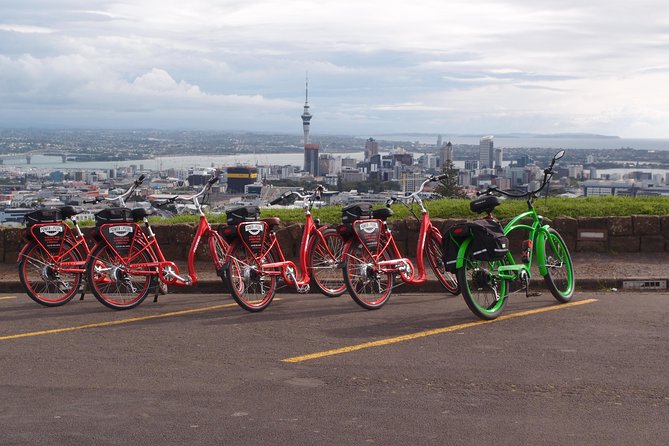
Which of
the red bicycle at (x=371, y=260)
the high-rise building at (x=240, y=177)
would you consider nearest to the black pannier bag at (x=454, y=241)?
the red bicycle at (x=371, y=260)

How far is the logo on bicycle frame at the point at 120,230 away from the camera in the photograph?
921cm

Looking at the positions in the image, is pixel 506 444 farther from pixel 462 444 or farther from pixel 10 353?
pixel 10 353

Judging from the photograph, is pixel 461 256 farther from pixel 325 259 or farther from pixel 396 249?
pixel 325 259

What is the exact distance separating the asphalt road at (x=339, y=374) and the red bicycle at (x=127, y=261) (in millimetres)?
230

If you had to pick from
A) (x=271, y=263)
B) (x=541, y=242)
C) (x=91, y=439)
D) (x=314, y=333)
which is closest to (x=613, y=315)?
(x=541, y=242)

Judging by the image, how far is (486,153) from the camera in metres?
24.3

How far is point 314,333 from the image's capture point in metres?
7.94

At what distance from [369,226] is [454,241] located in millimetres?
1177

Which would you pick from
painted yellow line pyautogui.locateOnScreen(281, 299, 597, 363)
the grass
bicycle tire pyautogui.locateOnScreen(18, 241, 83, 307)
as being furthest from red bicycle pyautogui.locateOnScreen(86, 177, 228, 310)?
the grass

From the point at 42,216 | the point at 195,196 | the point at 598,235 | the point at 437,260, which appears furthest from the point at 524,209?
the point at 42,216

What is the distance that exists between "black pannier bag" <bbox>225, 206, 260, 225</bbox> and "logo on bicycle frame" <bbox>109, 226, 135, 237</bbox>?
1.01 m

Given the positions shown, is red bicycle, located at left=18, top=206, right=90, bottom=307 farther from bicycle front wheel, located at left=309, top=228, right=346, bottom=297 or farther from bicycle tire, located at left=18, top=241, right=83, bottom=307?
bicycle front wheel, located at left=309, top=228, right=346, bottom=297

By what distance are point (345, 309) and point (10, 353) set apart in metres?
3.33

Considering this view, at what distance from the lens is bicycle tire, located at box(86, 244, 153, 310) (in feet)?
30.0
